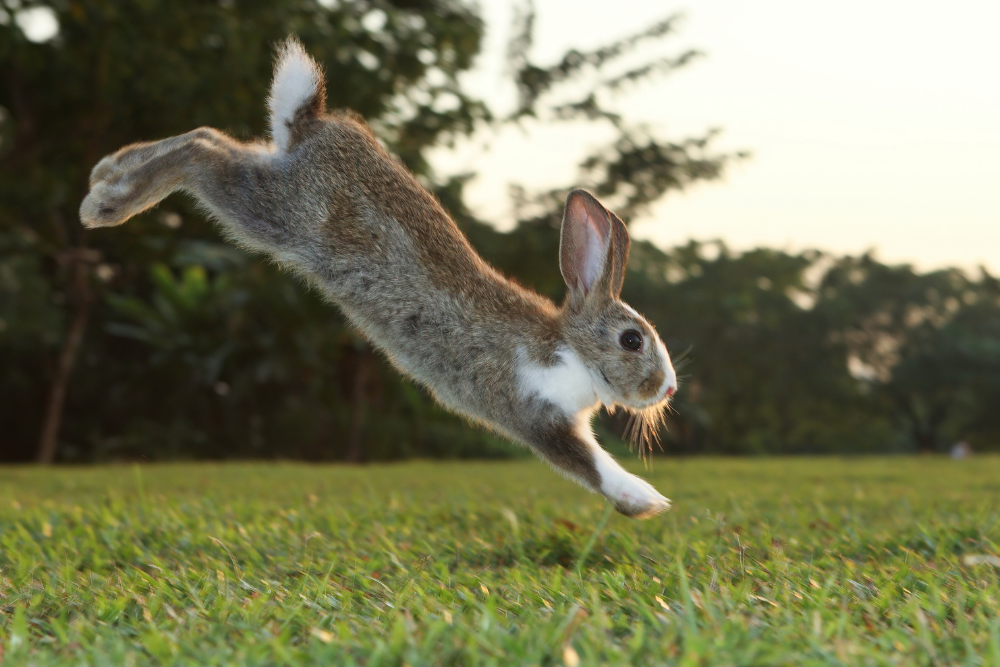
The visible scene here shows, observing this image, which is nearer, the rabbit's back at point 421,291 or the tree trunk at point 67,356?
the rabbit's back at point 421,291

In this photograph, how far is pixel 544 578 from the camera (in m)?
2.74

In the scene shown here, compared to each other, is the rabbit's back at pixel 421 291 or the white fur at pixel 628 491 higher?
the rabbit's back at pixel 421 291

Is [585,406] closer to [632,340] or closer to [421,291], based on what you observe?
[632,340]

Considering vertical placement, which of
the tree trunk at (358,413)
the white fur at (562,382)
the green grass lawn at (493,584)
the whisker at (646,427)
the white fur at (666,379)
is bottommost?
the tree trunk at (358,413)

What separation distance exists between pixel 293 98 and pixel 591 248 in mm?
1365

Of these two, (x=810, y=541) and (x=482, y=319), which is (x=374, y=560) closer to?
(x=482, y=319)

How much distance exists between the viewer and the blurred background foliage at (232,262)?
27.7 ft

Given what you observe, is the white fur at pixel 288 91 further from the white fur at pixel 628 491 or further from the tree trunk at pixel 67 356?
the tree trunk at pixel 67 356

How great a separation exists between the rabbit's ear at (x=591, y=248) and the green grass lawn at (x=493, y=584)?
81cm

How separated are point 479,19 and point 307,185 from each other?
8178 mm

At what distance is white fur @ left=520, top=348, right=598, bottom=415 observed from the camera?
2.81 meters

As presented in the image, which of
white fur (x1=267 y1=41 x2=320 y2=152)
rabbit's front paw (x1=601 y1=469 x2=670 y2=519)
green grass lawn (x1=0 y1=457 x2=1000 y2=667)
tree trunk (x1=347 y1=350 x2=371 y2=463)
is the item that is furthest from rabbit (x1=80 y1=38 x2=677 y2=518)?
tree trunk (x1=347 y1=350 x2=371 y2=463)

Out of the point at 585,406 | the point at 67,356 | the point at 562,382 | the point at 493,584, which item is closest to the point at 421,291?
the point at 562,382

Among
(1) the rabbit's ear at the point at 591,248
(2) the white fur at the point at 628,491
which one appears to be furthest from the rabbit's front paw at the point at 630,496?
(1) the rabbit's ear at the point at 591,248
